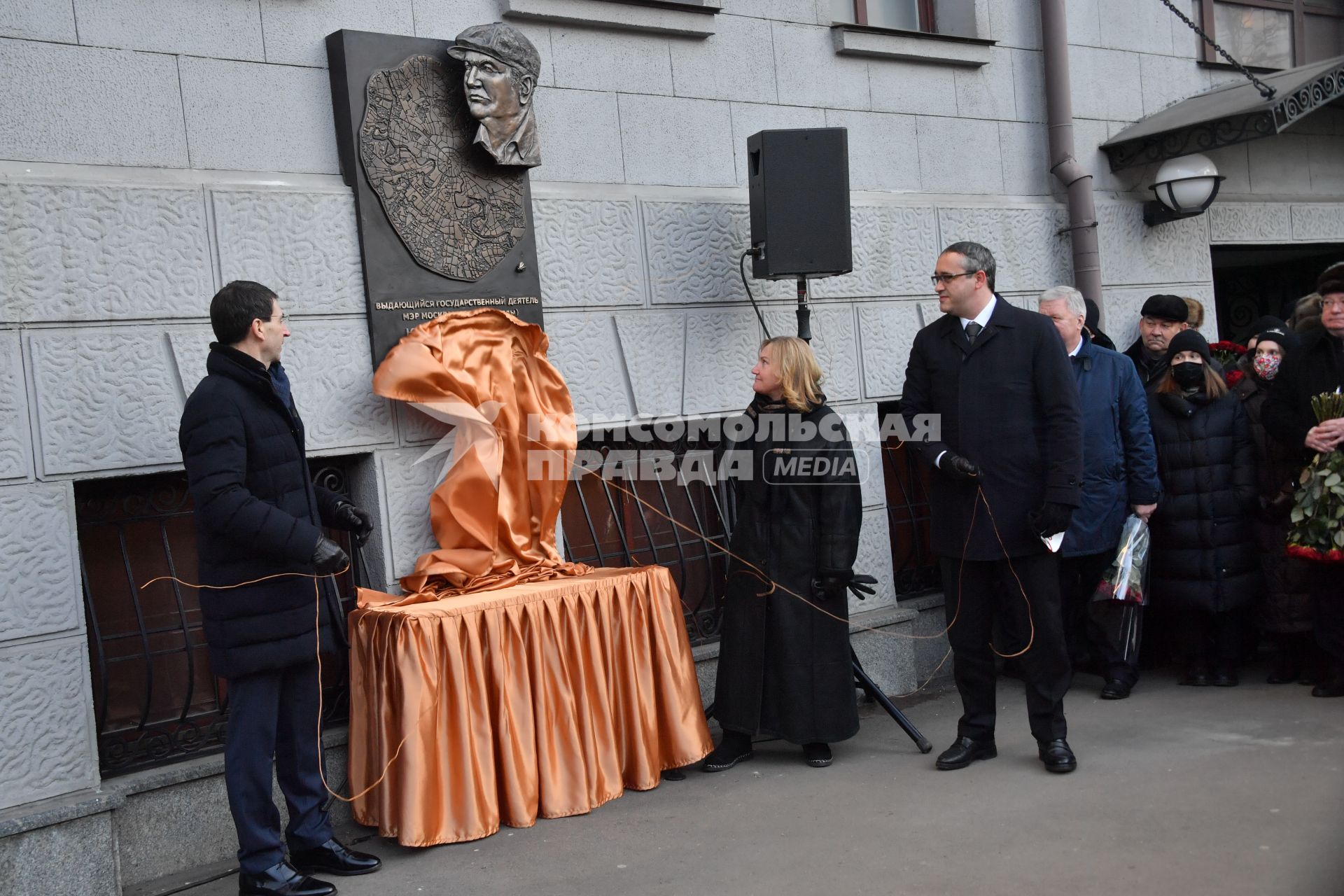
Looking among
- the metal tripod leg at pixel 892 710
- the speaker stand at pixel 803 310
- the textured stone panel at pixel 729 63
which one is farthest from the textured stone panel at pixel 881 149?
the metal tripod leg at pixel 892 710

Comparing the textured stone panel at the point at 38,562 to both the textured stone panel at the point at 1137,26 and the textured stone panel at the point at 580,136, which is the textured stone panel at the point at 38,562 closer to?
the textured stone panel at the point at 580,136

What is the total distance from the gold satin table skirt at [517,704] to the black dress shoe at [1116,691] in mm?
2049

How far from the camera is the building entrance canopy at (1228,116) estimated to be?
20.5 ft

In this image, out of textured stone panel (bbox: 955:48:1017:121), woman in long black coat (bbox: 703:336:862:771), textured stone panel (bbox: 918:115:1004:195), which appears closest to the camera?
woman in long black coat (bbox: 703:336:862:771)

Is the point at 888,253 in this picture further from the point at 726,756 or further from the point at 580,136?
the point at 726,756

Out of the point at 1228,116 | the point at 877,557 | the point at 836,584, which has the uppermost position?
the point at 1228,116

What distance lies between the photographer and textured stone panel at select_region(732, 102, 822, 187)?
19.3 feet

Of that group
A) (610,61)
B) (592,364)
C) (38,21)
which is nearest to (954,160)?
(610,61)

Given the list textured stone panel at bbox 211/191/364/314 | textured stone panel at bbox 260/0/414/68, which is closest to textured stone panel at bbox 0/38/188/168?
textured stone panel at bbox 211/191/364/314

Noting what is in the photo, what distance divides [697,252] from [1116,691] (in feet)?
9.24

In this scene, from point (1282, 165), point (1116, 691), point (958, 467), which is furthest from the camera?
point (1282, 165)

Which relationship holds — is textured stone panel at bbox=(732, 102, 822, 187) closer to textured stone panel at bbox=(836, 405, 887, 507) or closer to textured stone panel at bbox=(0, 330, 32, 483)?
textured stone panel at bbox=(836, 405, 887, 507)

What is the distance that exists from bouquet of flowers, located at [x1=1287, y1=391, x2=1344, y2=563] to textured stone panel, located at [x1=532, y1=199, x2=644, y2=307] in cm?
298

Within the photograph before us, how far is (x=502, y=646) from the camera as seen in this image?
171 inches
